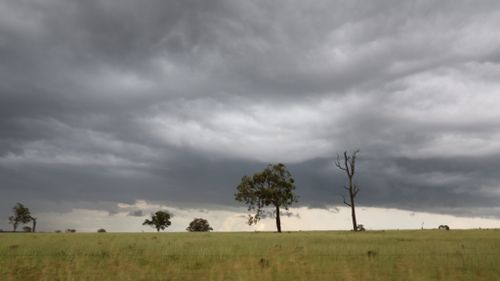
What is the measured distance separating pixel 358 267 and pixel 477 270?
4.18 m

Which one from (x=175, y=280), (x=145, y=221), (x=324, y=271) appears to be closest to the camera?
(x=175, y=280)

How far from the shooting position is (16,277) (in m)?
14.3

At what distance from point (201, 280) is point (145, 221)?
4326 inches

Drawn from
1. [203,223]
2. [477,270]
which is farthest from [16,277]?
[203,223]

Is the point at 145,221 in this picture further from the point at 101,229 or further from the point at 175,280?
the point at 175,280

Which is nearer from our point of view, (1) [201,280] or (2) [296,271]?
(1) [201,280]

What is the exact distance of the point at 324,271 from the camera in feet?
51.1

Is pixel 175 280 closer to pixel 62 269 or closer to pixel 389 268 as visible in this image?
pixel 62 269

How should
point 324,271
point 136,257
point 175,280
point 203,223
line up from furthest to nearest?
point 203,223, point 136,257, point 324,271, point 175,280

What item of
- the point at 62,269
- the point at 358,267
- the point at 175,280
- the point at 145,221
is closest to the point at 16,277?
the point at 62,269

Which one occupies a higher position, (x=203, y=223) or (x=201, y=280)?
(x=203, y=223)

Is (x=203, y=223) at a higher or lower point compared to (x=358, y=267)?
higher

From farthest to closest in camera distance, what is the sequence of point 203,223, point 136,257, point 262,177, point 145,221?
1. point 203,223
2. point 145,221
3. point 262,177
4. point 136,257

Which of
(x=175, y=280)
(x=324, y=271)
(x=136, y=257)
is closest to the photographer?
(x=175, y=280)
